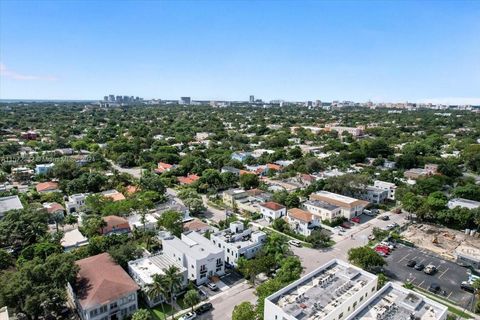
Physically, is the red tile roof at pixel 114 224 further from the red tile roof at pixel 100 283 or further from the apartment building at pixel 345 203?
the apartment building at pixel 345 203

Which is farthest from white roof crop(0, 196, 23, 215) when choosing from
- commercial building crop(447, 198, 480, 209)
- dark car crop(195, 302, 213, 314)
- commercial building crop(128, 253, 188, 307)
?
commercial building crop(447, 198, 480, 209)

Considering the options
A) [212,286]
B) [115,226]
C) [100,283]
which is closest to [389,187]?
[212,286]

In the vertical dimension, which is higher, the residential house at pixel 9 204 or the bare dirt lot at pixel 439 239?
the residential house at pixel 9 204

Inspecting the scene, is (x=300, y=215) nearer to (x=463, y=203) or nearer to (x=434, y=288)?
(x=434, y=288)

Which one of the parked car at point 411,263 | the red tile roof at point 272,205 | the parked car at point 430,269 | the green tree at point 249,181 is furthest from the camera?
the green tree at point 249,181

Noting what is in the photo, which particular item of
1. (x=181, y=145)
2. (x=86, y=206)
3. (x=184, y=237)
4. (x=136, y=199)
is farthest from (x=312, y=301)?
(x=181, y=145)

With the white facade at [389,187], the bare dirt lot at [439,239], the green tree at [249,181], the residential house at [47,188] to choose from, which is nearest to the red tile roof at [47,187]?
the residential house at [47,188]
